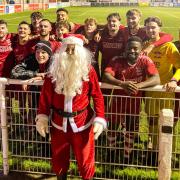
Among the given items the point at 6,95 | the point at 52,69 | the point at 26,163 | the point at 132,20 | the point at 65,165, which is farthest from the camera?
the point at 132,20

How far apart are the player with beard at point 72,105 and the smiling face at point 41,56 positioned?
2.26 feet

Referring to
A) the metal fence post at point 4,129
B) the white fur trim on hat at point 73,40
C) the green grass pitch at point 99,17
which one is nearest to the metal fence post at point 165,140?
the white fur trim on hat at point 73,40

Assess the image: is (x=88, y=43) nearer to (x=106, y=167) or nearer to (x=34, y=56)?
(x=34, y=56)

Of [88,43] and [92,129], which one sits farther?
[88,43]

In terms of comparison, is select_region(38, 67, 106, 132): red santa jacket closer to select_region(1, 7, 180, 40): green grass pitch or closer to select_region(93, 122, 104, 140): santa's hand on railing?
select_region(93, 122, 104, 140): santa's hand on railing

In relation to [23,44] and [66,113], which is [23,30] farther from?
[66,113]

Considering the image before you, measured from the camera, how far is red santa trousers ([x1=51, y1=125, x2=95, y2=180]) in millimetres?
4367

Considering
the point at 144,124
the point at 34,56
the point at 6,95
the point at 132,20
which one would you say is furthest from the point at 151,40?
the point at 6,95

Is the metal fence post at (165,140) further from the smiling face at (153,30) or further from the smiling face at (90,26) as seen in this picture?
the smiling face at (90,26)

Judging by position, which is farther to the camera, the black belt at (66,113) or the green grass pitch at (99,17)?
A: the green grass pitch at (99,17)

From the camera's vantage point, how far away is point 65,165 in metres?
4.55

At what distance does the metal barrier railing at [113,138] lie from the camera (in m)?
4.92

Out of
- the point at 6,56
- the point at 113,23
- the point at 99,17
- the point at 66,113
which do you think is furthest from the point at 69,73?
the point at 99,17

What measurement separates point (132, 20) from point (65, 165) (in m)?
2.99
